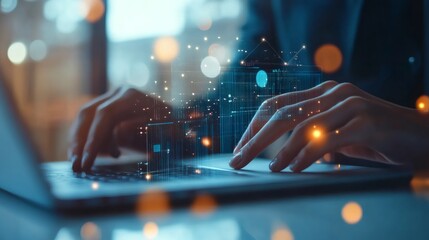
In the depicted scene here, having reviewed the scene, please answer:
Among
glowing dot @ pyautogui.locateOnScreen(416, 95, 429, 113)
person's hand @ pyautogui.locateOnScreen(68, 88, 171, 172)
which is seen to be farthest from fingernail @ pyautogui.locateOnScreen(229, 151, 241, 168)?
glowing dot @ pyautogui.locateOnScreen(416, 95, 429, 113)

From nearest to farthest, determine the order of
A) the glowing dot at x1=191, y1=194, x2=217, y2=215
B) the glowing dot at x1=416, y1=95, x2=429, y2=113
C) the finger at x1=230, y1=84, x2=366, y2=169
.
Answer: the glowing dot at x1=191, y1=194, x2=217, y2=215 → the finger at x1=230, y1=84, x2=366, y2=169 → the glowing dot at x1=416, y1=95, x2=429, y2=113

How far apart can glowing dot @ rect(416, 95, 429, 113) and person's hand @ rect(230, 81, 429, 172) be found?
0.08ft

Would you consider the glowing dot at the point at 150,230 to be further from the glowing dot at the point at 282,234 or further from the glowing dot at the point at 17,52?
the glowing dot at the point at 17,52

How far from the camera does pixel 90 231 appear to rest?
1.22 ft

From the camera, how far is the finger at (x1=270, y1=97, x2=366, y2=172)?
1.85 feet

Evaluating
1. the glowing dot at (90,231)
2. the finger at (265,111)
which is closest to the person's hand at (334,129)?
the finger at (265,111)

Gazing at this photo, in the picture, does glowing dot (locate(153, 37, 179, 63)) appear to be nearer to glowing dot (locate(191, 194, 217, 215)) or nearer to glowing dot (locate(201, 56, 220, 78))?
glowing dot (locate(201, 56, 220, 78))

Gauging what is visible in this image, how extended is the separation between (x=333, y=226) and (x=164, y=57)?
0.91 feet

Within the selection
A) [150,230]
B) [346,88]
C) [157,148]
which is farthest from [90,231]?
[346,88]

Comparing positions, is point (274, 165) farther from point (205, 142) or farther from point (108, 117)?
point (108, 117)

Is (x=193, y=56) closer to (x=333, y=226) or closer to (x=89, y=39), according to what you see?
(x=89, y=39)

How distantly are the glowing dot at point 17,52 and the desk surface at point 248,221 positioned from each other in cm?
16

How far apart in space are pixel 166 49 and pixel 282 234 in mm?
273

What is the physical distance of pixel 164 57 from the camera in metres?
0.52
